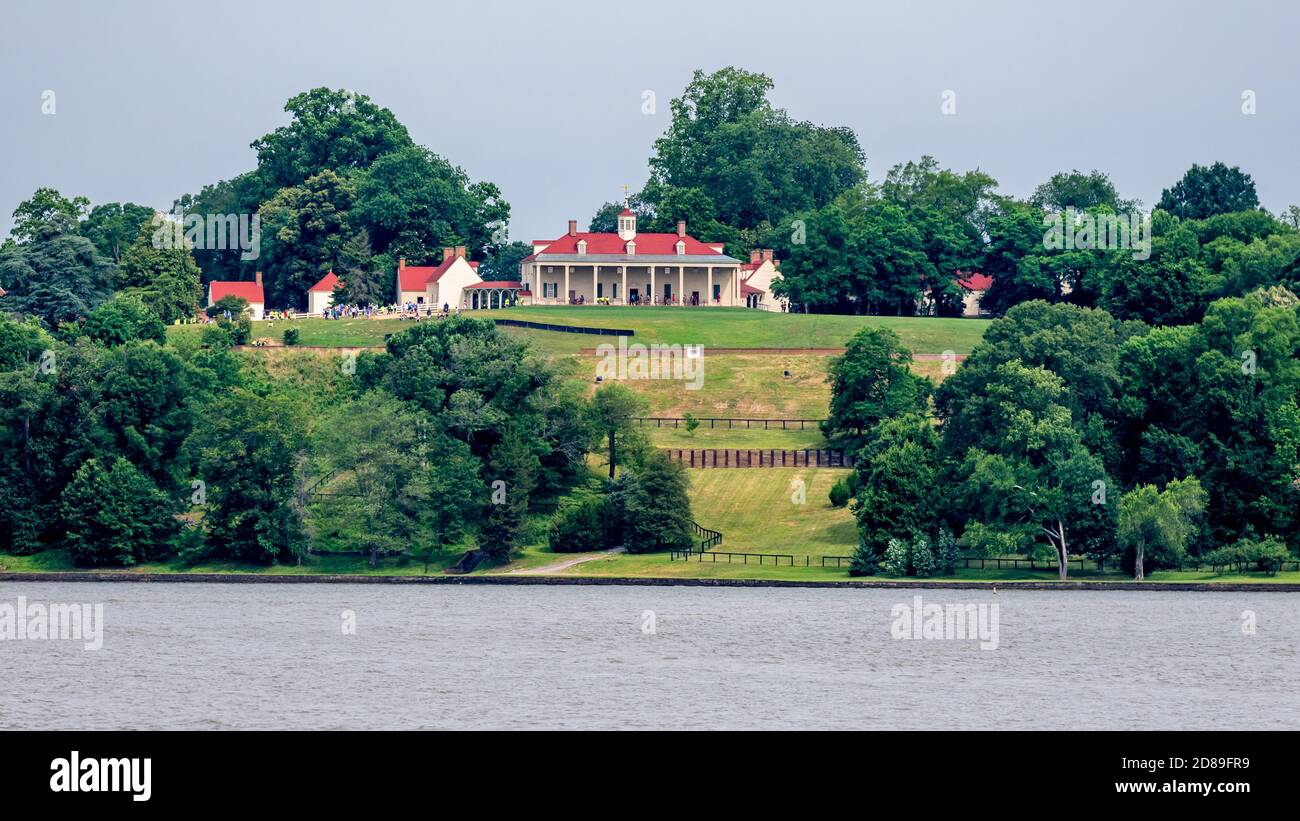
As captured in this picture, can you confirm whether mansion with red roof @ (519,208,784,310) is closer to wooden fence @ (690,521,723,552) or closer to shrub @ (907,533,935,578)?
wooden fence @ (690,521,723,552)

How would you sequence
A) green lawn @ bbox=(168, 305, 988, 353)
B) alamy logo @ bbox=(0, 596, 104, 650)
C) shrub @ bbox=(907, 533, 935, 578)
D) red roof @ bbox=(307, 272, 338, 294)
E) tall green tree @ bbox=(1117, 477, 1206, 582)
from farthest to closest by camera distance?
red roof @ bbox=(307, 272, 338, 294) < green lawn @ bbox=(168, 305, 988, 353) < shrub @ bbox=(907, 533, 935, 578) < tall green tree @ bbox=(1117, 477, 1206, 582) < alamy logo @ bbox=(0, 596, 104, 650)

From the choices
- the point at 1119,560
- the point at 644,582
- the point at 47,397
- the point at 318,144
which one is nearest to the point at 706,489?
the point at 644,582

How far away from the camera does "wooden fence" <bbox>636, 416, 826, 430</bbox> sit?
11281 cm

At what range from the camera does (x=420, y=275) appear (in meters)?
167

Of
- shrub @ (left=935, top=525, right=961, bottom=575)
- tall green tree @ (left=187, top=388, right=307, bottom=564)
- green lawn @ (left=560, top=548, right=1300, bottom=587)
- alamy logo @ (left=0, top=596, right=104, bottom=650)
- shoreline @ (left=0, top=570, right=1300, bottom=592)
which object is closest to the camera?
alamy logo @ (left=0, top=596, right=104, bottom=650)

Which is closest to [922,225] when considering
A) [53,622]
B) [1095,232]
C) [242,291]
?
[1095,232]

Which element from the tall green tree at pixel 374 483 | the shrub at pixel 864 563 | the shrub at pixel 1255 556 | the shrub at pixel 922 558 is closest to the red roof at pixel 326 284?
the tall green tree at pixel 374 483

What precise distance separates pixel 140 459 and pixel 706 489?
84.9 ft

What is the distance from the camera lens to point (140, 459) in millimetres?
96062

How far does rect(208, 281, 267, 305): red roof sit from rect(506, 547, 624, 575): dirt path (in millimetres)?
79155

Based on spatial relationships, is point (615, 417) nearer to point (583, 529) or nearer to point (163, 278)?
point (583, 529)

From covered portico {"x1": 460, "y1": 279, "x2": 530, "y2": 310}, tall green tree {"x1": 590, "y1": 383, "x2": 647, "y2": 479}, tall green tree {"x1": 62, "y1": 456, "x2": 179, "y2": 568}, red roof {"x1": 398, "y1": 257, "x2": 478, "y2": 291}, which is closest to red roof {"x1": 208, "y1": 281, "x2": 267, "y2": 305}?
red roof {"x1": 398, "y1": 257, "x2": 478, "y2": 291}
